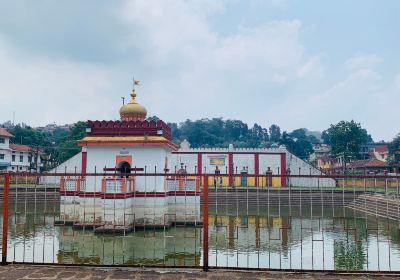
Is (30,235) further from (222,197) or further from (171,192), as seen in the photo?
(222,197)

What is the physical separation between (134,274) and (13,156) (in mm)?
54032

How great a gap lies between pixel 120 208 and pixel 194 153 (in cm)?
2687

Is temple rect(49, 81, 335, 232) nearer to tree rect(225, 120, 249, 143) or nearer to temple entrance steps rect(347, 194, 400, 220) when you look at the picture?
temple entrance steps rect(347, 194, 400, 220)

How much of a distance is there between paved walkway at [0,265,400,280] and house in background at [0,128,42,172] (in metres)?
46.9

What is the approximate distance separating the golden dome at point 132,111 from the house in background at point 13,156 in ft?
112

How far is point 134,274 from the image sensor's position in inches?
253

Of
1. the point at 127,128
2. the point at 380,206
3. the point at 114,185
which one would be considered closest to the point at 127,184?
the point at 114,185

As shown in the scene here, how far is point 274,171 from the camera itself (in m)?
42.1

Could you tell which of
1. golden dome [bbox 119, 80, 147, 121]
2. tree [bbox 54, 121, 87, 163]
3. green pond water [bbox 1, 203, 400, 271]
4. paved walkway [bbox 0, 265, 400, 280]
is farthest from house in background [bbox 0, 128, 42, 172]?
paved walkway [bbox 0, 265, 400, 280]

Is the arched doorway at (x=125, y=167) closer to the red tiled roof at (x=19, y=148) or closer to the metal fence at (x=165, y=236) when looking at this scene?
the metal fence at (x=165, y=236)

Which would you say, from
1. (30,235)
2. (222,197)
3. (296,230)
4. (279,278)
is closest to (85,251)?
(30,235)

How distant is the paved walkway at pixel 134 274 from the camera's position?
20.5 feet

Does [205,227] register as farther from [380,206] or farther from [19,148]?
[19,148]

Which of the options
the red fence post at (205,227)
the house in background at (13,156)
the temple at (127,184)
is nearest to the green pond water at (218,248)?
the temple at (127,184)
